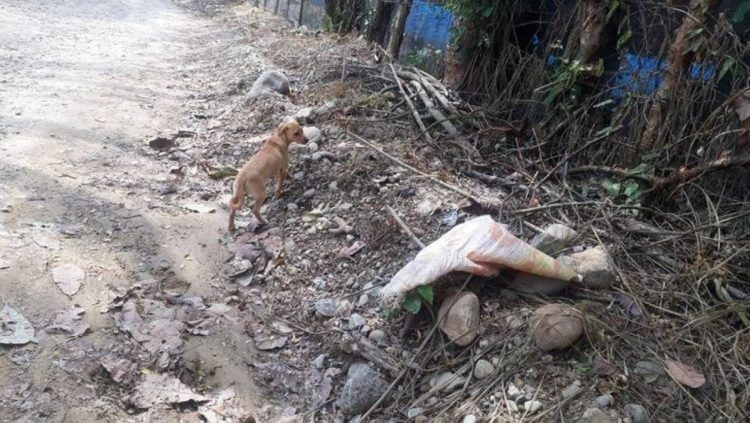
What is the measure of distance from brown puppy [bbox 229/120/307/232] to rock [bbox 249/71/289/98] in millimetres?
2223

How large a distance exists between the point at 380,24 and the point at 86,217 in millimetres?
6453

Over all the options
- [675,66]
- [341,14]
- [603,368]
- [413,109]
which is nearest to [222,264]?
[603,368]

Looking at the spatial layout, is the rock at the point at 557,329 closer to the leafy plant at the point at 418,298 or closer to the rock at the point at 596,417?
the rock at the point at 596,417

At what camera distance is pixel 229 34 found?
1219cm

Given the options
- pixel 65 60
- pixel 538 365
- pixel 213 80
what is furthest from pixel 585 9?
pixel 65 60

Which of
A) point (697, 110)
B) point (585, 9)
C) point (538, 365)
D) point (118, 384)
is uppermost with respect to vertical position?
point (585, 9)

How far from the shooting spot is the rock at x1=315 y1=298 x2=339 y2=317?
3.54m

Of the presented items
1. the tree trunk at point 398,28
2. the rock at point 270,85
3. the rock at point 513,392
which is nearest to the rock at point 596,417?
the rock at point 513,392

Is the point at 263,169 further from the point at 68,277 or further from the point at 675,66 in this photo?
the point at 675,66

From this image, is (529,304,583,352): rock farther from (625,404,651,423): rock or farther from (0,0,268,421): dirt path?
(0,0,268,421): dirt path

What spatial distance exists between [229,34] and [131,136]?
7.04 m

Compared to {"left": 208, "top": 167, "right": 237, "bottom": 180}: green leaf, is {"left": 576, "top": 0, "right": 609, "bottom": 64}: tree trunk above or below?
above

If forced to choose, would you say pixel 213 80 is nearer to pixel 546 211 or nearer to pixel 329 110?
pixel 329 110

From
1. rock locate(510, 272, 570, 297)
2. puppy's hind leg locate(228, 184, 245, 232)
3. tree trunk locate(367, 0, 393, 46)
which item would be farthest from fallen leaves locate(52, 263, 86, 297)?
tree trunk locate(367, 0, 393, 46)
